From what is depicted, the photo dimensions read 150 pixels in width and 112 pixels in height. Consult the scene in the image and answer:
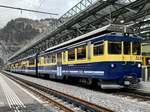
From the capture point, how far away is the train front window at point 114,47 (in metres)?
19.4

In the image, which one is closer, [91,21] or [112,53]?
[112,53]

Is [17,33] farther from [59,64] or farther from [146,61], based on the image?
[59,64]

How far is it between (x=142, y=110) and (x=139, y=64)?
748cm

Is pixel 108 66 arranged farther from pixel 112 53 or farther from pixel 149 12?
pixel 149 12

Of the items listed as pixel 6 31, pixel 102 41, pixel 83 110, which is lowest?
pixel 83 110

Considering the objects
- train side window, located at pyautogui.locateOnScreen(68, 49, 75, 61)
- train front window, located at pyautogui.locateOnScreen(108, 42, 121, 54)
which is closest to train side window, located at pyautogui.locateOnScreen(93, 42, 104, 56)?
train front window, located at pyautogui.locateOnScreen(108, 42, 121, 54)

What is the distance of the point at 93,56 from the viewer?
2056cm

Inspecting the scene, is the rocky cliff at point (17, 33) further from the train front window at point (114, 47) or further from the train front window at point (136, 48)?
the train front window at point (114, 47)

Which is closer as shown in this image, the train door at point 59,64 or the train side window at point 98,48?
the train side window at point 98,48

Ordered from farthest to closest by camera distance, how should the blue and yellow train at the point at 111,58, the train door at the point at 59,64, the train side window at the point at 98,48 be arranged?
the train door at the point at 59,64, the train side window at the point at 98,48, the blue and yellow train at the point at 111,58

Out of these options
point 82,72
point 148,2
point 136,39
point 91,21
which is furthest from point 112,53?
point 91,21

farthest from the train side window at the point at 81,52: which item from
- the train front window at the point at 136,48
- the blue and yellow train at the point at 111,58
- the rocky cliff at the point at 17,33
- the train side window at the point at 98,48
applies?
the rocky cliff at the point at 17,33

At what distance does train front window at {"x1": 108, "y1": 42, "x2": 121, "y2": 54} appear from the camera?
1941 centimetres

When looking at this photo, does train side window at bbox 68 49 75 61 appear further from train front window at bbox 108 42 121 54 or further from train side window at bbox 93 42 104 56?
train front window at bbox 108 42 121 54
